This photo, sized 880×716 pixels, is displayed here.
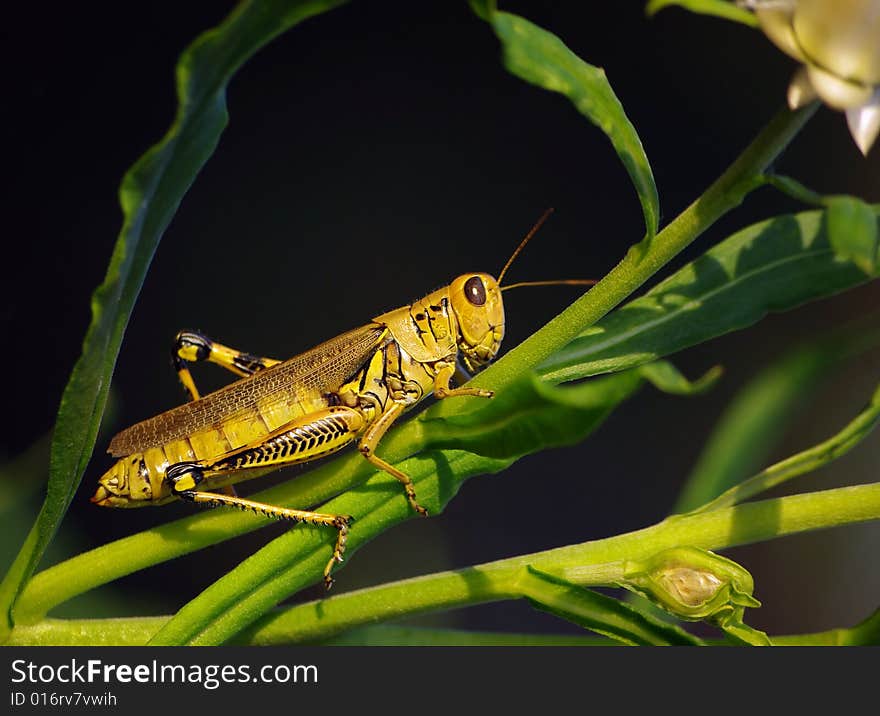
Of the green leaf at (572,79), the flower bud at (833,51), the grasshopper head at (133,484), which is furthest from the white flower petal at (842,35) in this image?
the grasshopper head at (133,484)

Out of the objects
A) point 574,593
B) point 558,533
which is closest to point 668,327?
point 574,593

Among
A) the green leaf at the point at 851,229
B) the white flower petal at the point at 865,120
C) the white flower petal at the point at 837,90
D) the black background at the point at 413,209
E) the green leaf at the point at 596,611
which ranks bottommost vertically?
the green leaf at the point at 596,611

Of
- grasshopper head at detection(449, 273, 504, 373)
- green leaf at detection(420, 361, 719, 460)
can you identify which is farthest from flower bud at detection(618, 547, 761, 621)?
grasshopper head at detection(449, 273, 504, 373)

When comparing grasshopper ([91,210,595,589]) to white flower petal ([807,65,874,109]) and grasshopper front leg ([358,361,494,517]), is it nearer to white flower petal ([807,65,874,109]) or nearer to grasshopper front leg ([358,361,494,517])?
grasshopper front leg ([358,361,494,517])

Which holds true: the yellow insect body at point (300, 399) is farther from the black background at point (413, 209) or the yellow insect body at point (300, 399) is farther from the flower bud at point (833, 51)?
the black background at point (413, 209)

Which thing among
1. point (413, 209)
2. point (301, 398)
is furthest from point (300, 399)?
point (413, 209)

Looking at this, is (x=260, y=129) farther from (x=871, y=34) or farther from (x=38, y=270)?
(x=871, y=34)
